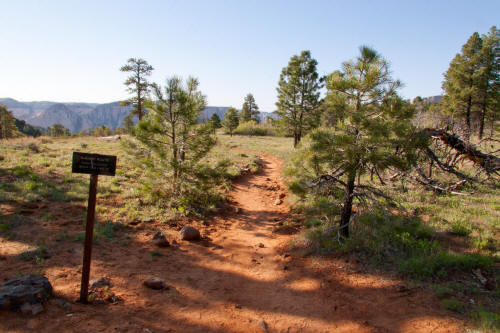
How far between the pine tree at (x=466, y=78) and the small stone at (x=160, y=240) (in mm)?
30700

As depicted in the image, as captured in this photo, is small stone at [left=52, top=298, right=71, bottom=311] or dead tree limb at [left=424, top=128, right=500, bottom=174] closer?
small stone at [left=52, top=298, right=71, bottom=311]

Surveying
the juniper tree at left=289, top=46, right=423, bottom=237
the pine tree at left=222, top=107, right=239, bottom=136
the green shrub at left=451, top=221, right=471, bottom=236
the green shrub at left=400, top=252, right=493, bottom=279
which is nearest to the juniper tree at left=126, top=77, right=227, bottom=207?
the juniper tree at left=289, top=46, right=423, bottom=237

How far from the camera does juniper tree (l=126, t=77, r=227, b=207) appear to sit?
8.66 m

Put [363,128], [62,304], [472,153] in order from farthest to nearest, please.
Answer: [472,153] < [363,128] < [62,304]

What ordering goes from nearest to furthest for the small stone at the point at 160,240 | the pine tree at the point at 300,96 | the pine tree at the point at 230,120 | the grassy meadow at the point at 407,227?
the grassy meadow at the point at 407,227, the small stone at the point at 160,240, the pine tree at the point at 300,96, the pine tree at the point at 230,120

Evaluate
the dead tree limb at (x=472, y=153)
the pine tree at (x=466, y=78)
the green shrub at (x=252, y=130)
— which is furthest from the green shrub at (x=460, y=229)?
the green shrub at (x=252, y=130)

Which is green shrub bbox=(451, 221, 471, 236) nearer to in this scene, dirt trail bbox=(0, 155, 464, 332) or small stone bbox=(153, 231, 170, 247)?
dirt trail bbox=(0, 155, 464, 332)

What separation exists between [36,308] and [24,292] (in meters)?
0.29

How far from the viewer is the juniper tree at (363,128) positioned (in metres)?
5.21

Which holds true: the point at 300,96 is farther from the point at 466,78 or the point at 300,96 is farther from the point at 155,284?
the point at 155,284

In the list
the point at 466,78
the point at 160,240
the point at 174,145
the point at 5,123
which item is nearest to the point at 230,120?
the point at 466,78

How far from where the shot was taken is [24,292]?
3471 mm

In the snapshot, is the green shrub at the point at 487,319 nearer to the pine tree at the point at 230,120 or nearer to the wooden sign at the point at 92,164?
the wooden sign at the point at 92,164

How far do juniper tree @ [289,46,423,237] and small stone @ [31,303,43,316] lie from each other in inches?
213
